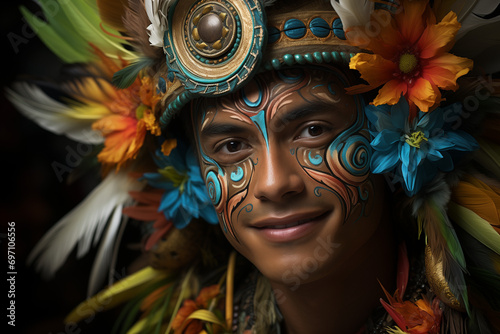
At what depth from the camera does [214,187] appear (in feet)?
4.60

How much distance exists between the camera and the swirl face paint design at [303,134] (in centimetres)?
127

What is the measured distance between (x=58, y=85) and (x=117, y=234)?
547mm

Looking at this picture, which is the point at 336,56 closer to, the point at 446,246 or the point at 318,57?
the point at 318,57

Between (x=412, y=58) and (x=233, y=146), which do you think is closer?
(x=412, y=58)

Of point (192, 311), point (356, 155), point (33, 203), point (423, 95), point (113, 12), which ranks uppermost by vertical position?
point (113, 12)

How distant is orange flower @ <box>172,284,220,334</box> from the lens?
1649mm

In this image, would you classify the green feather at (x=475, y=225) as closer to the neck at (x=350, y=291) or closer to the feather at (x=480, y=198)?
the feather at (x=480, y=198)

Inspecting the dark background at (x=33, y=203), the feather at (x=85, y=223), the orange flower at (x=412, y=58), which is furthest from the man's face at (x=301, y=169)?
the dark background at (x=33, y=203)

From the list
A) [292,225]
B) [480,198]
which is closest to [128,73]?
[292,225]

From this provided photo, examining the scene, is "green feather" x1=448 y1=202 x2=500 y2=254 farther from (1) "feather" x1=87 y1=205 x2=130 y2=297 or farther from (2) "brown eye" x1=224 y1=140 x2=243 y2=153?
(1) "feather" x1=87 y1=205 x2=130 y2=297

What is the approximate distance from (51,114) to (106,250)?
1.61ft

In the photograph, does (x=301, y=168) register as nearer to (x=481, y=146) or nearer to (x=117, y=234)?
(x=481, y=146)

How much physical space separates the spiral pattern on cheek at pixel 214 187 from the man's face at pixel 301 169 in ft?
0.25

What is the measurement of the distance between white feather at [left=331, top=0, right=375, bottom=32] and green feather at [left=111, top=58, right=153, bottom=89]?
1.82 ft
